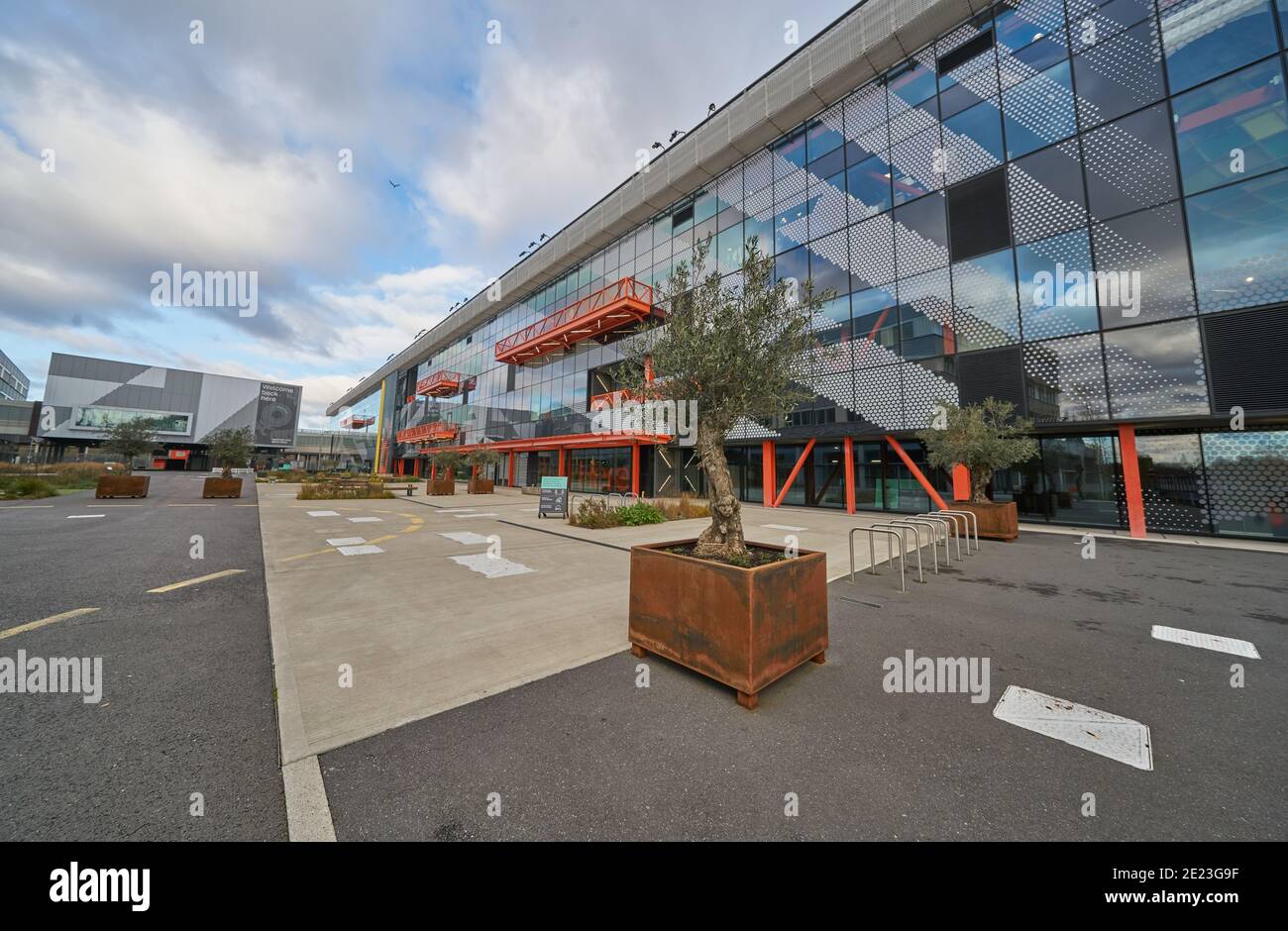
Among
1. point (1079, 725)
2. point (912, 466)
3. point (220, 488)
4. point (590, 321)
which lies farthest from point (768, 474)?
point (220, 488)

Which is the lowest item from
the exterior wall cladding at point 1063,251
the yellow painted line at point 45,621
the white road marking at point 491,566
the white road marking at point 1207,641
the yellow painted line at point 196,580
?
the white road marking at point 1207,641

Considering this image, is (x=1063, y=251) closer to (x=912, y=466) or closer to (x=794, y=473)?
(x=912, y=466)

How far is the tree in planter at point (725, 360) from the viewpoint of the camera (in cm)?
450

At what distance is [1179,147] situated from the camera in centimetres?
1223

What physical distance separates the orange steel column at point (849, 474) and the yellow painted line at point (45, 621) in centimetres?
2000

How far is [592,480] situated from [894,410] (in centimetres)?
1761

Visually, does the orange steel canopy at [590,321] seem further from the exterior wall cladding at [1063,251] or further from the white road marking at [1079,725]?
the white road marking at [1079,725]

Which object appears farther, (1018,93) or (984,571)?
(1018,93)

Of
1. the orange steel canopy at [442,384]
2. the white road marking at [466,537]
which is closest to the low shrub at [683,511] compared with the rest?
the white road marking at [466,537]

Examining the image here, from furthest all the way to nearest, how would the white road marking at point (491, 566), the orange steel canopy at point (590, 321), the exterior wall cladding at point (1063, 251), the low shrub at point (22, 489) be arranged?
the orange steel canopy at point (590, 321) → the low shrub at point (22, 489) → the exterior wall cladding at point (1063, 251) → the white road marking at point (491, 566)

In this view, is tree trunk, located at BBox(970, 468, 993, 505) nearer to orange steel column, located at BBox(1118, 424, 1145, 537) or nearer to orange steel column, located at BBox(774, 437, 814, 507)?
orange steel column, located at BBox(1118, 424, 1145, 537)

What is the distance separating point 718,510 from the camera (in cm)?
438

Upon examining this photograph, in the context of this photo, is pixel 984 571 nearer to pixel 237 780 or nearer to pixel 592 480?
pixel 237 780
